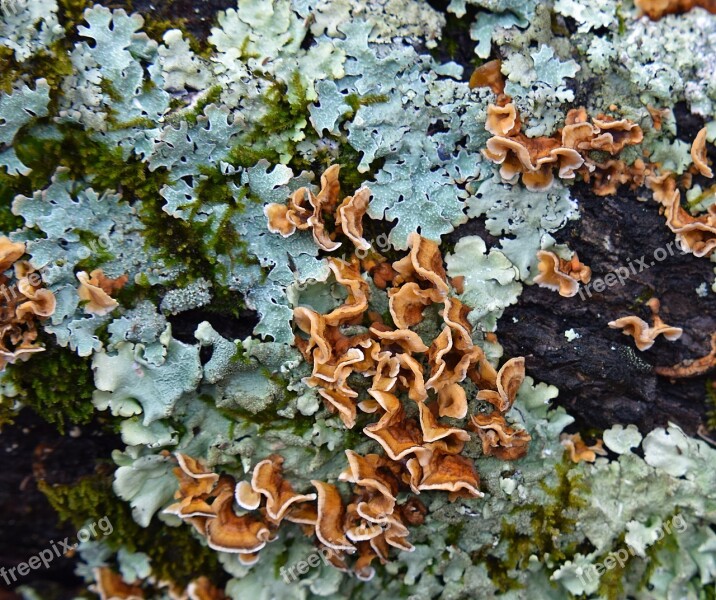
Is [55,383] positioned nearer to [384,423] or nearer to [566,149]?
[384,423]

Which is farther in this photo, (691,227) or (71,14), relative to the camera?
(691,227)

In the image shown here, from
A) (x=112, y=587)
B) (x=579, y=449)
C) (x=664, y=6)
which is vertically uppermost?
(x=664, y=6)

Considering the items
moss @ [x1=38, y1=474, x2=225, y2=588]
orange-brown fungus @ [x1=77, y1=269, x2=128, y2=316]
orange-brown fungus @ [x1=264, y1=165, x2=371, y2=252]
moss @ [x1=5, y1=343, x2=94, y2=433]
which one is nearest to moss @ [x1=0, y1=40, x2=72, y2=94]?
orange-brown fungus @ [x1=77, y1=269, x2=128, y2=316]

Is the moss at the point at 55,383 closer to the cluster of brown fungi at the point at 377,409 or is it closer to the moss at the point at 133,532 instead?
the moss at the point at 133,532

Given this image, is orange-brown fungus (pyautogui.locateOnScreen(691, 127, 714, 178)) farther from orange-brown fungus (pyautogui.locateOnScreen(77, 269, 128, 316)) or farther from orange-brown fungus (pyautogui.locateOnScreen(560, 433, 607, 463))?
orange-brown fungus (pyautogui.locateOnScreen(77, 269, 128, 316))

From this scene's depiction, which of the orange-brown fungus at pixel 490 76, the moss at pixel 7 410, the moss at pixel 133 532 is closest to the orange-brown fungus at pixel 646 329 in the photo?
the orange-brown fungus at pixel 490 76

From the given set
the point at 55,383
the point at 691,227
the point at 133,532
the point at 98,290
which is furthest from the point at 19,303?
the point at 691,227

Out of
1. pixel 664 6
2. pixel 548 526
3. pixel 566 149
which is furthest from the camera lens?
pixel 548 526
